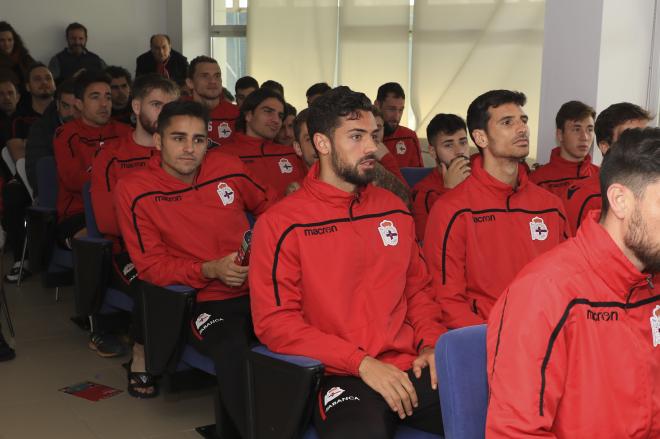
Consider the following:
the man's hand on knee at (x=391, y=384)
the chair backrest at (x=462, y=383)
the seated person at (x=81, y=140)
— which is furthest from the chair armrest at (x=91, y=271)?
the chair backrest at (x=462, y=383)

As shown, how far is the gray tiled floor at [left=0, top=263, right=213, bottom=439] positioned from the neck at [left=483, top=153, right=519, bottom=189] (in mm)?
1510

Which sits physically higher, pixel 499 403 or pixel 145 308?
pixel 499 403

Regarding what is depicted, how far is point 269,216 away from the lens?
2.45 metres

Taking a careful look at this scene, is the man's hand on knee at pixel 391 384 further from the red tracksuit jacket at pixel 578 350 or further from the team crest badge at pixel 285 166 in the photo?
the team crest badge at pixel 285 166

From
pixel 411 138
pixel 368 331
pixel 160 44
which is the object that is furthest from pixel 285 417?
pixel 160 44

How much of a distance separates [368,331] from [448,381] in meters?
0.68

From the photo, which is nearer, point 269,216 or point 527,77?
point 269,216

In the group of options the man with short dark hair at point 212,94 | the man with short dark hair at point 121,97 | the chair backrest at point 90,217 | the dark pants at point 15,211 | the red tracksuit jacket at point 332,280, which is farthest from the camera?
the man with short dark hair at point 121,97

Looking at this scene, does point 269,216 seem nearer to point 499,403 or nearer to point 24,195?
point 499,403

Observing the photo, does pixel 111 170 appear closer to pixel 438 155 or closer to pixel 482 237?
pixel 438 155

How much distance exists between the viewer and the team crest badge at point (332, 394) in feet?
7.23

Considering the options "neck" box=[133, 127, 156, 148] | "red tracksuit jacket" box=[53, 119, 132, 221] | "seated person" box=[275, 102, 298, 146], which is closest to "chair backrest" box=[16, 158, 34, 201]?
"red tracksuit jacket" box=[53, 119, 132, 221]

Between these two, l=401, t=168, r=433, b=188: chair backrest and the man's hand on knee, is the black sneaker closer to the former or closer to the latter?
l=401, t=168, r=433, b=188: chair backrest

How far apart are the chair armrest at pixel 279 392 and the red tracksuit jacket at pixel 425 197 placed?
1.95 metres
